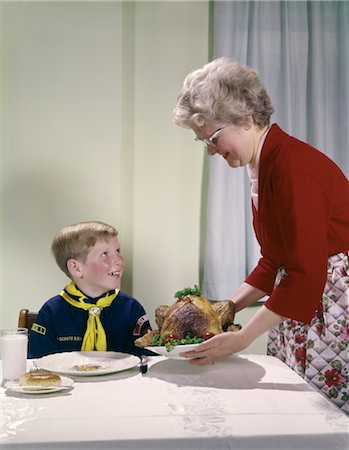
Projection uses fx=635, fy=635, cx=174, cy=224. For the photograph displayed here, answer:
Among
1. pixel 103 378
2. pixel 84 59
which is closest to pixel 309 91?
pixel 84 59

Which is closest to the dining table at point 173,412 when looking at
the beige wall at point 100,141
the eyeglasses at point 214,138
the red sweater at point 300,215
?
the red sweater at point 300,215

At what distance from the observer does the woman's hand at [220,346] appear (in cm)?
172

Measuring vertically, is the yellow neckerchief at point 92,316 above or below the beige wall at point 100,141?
below

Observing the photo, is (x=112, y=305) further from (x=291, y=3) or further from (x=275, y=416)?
(x=291, y=3)

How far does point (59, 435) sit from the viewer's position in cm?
128

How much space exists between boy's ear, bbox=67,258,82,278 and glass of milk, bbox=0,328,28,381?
624 millimetres

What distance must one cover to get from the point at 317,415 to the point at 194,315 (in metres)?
0.52

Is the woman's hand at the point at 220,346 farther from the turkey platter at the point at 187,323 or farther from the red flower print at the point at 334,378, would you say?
the red flower print at the point at 334,378

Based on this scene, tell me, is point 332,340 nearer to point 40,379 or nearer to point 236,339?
point 236,339

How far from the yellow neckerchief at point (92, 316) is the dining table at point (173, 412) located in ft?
1.46

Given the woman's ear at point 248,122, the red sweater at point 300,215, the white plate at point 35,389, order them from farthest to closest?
the woman's ear at point 248,122 < the red sweater at point 300,215 < the white plate at point 35,389

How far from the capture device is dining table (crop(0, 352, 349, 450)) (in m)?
1.28

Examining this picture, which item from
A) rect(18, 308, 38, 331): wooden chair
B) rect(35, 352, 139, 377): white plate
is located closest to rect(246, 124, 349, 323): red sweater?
rect(35, 352, 139, 377): white plate

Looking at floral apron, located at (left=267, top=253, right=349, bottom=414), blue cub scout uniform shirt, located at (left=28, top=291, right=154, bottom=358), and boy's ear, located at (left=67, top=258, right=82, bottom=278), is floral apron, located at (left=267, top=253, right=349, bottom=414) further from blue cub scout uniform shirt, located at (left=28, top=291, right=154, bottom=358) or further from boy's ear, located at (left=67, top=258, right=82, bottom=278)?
boy's ear, located at (left=67, top=258, right=82, bottom=278)
